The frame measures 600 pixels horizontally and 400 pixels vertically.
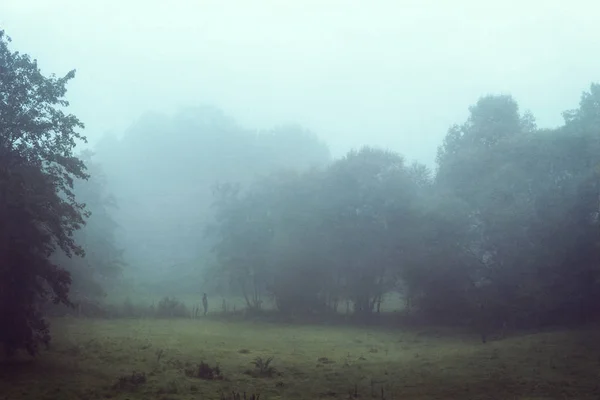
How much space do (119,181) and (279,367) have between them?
11040cm

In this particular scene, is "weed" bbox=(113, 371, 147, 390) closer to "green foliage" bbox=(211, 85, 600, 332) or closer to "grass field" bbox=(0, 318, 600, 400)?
"grass field" bbox=(0, 318, 600, 400)

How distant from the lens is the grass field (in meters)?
20.5

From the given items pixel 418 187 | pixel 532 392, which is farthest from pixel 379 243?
pixel 532 392

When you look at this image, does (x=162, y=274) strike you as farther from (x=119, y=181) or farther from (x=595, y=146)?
(x=595, y=146)

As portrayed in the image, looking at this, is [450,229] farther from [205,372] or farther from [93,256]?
[93,256]

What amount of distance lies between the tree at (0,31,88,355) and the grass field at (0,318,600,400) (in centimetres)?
240

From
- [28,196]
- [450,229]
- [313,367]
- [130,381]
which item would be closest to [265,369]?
[313,367]

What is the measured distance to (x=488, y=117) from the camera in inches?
2274

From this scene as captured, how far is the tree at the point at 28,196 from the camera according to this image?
22828 mm

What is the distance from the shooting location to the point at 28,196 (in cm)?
2345

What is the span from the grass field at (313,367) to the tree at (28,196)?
7.86 feet

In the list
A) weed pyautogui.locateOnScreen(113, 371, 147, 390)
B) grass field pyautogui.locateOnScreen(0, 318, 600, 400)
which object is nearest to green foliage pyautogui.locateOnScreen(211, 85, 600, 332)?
grass field pyautogui.locateOnScreen(0, 318, 600, 400)

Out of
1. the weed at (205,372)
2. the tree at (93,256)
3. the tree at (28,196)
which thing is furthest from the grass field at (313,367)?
the tree at (93,256)

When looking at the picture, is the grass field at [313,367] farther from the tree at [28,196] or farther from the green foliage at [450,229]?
the green foliage at [450,229]
